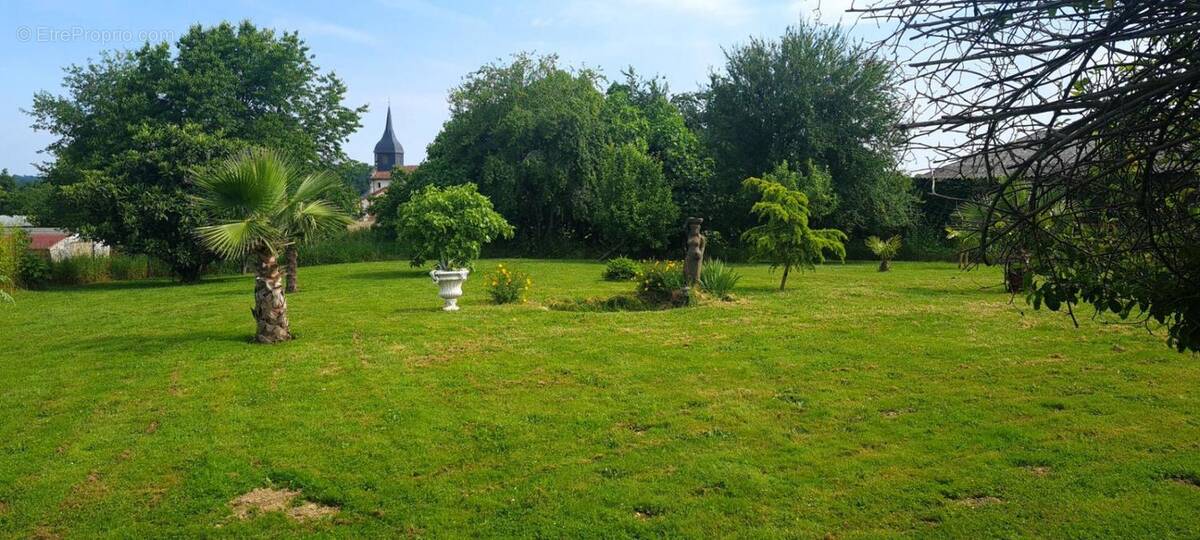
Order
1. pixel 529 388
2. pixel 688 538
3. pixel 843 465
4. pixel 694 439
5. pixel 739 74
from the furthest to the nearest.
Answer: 1. pixel 739 74
2. pixel 529 388
3. pixel 694 439
4. pixel 843 465
5. pixel 688 538

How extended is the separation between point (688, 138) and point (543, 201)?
717cm

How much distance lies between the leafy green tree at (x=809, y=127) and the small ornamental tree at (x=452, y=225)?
13082 millimetres

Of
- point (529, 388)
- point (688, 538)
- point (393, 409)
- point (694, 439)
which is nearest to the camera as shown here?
point (688, 538)

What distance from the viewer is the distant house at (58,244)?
25391 millimetres

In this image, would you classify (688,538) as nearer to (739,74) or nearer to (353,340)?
(353,340)

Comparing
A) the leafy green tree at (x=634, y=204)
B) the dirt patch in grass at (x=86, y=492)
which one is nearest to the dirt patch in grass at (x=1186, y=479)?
the dirt patch in grass at (x=86, y=492)

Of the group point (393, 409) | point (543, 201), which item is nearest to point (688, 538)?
point (393, 409)

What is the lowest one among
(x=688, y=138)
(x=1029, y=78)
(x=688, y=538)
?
(x=688, y=538)

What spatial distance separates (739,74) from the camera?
30297mm

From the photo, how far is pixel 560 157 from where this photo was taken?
33.0 meters

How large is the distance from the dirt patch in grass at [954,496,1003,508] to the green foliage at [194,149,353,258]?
810 centimetres

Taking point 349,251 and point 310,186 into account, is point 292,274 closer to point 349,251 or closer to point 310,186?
point 310,186

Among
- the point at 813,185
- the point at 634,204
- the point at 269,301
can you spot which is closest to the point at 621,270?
the point at 813,185

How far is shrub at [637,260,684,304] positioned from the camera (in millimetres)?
14266
